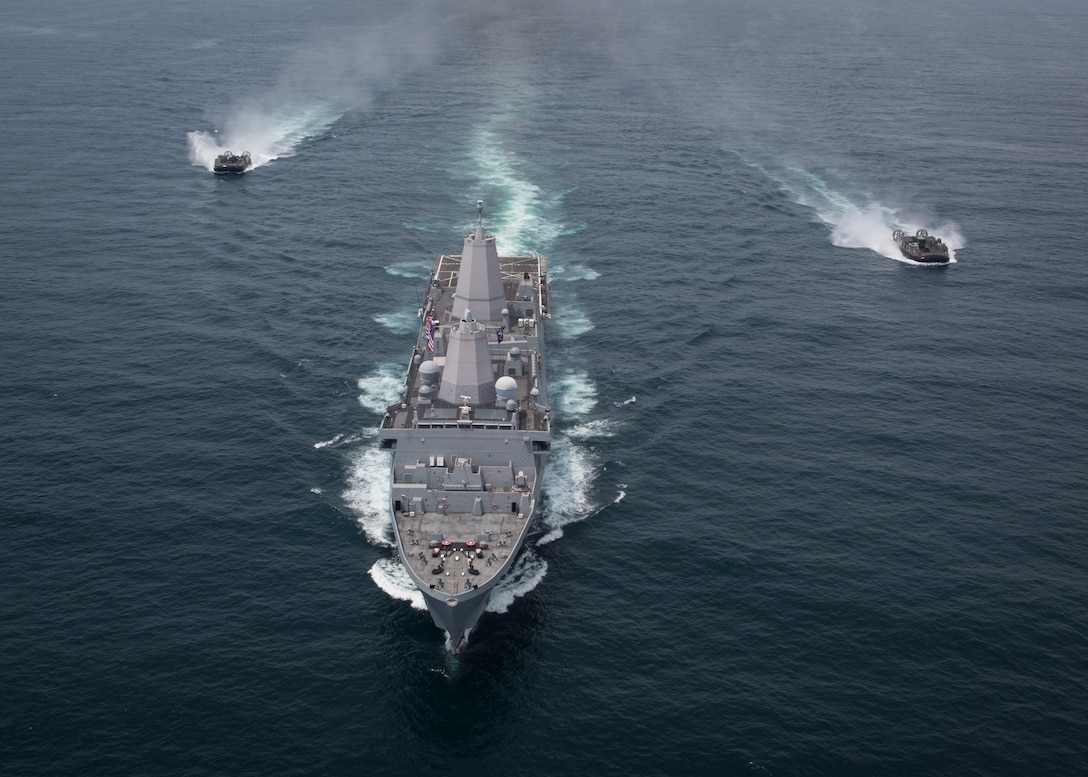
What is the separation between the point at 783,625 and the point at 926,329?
6069cm

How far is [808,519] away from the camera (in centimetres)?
9212

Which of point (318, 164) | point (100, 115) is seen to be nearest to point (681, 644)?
point (318, 164)

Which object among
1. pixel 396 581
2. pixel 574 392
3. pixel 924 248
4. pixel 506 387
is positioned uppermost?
pixel 924 248

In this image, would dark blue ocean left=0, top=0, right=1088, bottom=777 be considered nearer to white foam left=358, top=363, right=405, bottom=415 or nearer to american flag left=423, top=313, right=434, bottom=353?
white foam left=358, top=363, right=405, bottom=415

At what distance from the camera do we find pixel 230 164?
17500 cm

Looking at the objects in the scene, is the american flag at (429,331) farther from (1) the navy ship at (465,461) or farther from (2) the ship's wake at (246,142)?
(2) the ship's wake at (246,142)

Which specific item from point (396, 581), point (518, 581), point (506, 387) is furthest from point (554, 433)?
point (396, 581)

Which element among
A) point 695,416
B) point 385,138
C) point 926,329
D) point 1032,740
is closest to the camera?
point 1032,740

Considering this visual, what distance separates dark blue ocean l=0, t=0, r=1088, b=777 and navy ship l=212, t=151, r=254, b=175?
2.64 m

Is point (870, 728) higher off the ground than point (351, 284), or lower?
lower

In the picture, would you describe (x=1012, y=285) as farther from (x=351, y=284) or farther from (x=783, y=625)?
(x=351, y=284)

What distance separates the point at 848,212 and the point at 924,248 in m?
19.0

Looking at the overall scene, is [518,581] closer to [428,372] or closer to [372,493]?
[372,493]

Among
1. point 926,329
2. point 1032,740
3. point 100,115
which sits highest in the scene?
point 100,115
